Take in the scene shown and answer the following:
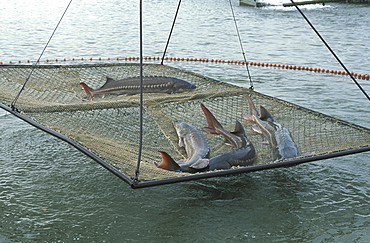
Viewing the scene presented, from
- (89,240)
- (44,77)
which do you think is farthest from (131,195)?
(44,77)

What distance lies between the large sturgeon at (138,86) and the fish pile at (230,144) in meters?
1.44

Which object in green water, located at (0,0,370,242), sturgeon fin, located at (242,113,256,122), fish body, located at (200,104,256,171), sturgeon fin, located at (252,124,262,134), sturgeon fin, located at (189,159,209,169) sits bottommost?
green water, located at (0,0,370,242)

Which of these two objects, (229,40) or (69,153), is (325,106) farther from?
(229,40)

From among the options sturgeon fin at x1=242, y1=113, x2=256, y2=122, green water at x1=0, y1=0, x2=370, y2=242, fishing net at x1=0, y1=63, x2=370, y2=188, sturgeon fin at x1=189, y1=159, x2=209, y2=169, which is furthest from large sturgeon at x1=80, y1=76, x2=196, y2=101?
sturgeon fin at x1=189, y1=159, x2=209, y2=169

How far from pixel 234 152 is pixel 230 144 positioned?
1.76 ft

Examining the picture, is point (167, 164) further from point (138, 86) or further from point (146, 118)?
point (138, 86)

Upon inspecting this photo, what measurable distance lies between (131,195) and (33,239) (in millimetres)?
Result: 1010

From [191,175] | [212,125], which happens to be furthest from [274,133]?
[191,175]

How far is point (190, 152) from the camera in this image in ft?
15.2

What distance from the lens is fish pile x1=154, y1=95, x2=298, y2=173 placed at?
418 centimetres

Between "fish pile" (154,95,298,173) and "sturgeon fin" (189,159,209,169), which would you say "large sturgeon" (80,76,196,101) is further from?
"sturgeon fin" (189,159,209,169)

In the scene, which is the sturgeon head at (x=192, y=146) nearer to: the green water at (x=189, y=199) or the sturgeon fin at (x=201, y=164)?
the sturgeon fin at (x=201, y=164)

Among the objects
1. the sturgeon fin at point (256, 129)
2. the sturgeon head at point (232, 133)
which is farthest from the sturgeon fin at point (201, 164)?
the sturgeon fin at point (256, 129)

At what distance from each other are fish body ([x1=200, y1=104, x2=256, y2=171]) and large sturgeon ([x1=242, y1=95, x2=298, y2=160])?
0.26 m
